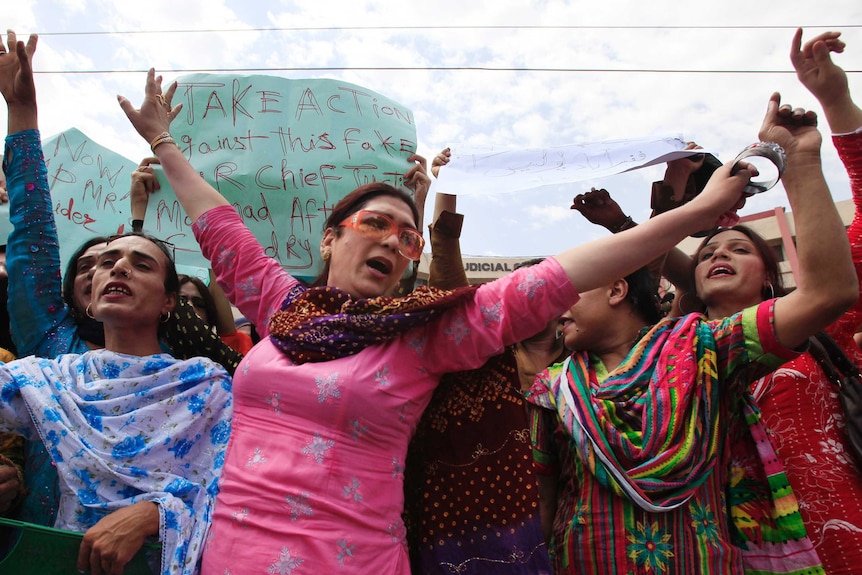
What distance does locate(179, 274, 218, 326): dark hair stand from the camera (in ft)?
10.4

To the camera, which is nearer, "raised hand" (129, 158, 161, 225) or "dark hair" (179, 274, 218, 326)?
"raised hand" (129, 158, 161, 225)

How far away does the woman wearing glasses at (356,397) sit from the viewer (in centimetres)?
144

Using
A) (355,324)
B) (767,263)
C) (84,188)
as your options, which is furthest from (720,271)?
(84,188)


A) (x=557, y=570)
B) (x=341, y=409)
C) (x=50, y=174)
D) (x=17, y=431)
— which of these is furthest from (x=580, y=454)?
(x=50, y=174)

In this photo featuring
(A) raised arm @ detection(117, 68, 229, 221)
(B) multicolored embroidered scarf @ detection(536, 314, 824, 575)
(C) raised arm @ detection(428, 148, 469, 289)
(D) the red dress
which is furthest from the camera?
(C) raised arm @ detection(428, 148, 469, 289)

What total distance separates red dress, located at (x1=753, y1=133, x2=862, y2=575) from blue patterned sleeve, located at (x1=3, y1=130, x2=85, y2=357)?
2480mm

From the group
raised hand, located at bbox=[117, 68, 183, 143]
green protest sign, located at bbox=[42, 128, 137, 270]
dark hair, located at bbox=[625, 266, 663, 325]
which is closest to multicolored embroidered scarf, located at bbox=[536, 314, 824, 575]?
dark hair, located at bbox=[625, 266, 663, 325]

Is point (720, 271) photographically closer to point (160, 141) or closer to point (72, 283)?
point (160, 141)

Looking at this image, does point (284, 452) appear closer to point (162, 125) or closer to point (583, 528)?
point (583, 528)

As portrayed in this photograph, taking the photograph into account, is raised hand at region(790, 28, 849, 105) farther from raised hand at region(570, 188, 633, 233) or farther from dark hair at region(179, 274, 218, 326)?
dark hair at region(179, 274, 218, 326)

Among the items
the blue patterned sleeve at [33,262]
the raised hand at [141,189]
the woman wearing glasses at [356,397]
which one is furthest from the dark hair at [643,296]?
the raised hand at [141,189]

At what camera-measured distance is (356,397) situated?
148cm

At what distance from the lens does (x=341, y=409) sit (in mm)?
1480

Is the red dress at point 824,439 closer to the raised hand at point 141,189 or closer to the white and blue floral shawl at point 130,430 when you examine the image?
the white and blue floral shawl at point 130,430
